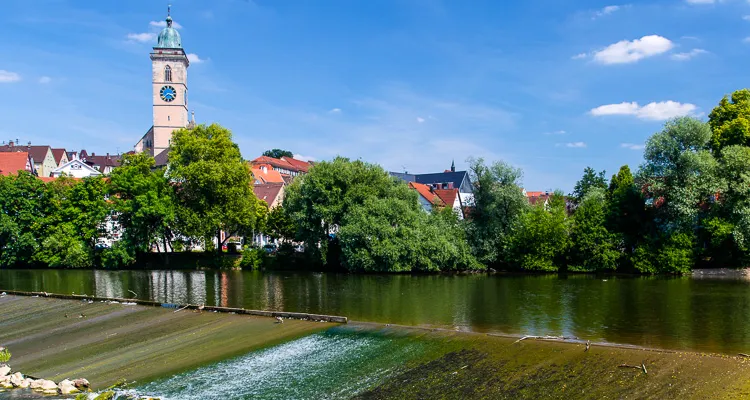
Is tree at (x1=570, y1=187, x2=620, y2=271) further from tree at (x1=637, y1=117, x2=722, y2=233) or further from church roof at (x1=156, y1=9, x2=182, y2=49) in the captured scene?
church roof at (x1=156, y1=9, x2=182, y2=49)

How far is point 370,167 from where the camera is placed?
5566cm

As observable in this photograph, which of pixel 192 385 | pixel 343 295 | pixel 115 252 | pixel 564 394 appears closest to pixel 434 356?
pixel 564 394

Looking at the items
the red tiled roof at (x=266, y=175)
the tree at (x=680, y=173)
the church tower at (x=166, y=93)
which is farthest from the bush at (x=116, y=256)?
the tree at (x=680, y=173)

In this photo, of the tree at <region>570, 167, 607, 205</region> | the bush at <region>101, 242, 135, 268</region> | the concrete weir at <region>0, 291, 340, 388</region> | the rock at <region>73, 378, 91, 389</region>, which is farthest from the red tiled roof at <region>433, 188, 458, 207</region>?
the rock at <region>73, 378, 91, 389</region>

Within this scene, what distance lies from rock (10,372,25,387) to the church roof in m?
89.9

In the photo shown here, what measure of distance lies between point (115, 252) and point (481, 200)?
3989 cm

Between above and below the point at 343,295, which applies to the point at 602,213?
above

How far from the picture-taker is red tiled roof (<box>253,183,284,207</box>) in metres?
84.4

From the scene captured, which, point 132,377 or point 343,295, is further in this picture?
point 343,295

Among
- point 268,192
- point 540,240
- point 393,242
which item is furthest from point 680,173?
point 268,192

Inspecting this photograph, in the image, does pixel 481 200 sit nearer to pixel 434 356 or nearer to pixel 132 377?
pixel 434 356

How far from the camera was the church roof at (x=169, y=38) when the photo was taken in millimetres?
98938

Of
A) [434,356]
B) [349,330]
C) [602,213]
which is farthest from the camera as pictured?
[602,213]

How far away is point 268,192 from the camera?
85938mm
